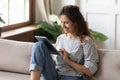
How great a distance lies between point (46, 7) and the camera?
161 inches

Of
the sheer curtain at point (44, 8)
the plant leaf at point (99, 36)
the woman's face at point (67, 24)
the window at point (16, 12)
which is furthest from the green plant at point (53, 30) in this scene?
the woman's face at point (67, 24)

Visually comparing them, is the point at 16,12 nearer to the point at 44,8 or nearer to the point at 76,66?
the point at 44,8

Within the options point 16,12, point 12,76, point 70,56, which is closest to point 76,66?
point 70,56

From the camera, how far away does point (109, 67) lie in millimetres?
2238

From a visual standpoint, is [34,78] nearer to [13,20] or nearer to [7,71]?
[7,71]

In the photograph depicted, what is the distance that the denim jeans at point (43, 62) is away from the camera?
2.16m

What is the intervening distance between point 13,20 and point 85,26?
1753mm

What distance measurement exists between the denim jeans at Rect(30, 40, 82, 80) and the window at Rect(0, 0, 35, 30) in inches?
57.1

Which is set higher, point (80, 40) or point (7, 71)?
point (80, 40)

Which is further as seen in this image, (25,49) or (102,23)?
(102,23)

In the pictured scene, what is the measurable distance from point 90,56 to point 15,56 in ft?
2.56

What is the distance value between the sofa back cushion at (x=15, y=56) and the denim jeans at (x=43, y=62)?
1.32ft

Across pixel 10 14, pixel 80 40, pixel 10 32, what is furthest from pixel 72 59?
pixel 10 14

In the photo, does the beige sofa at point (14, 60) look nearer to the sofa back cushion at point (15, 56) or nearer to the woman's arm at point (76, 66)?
the sofa back cushion at point (15, 56)
